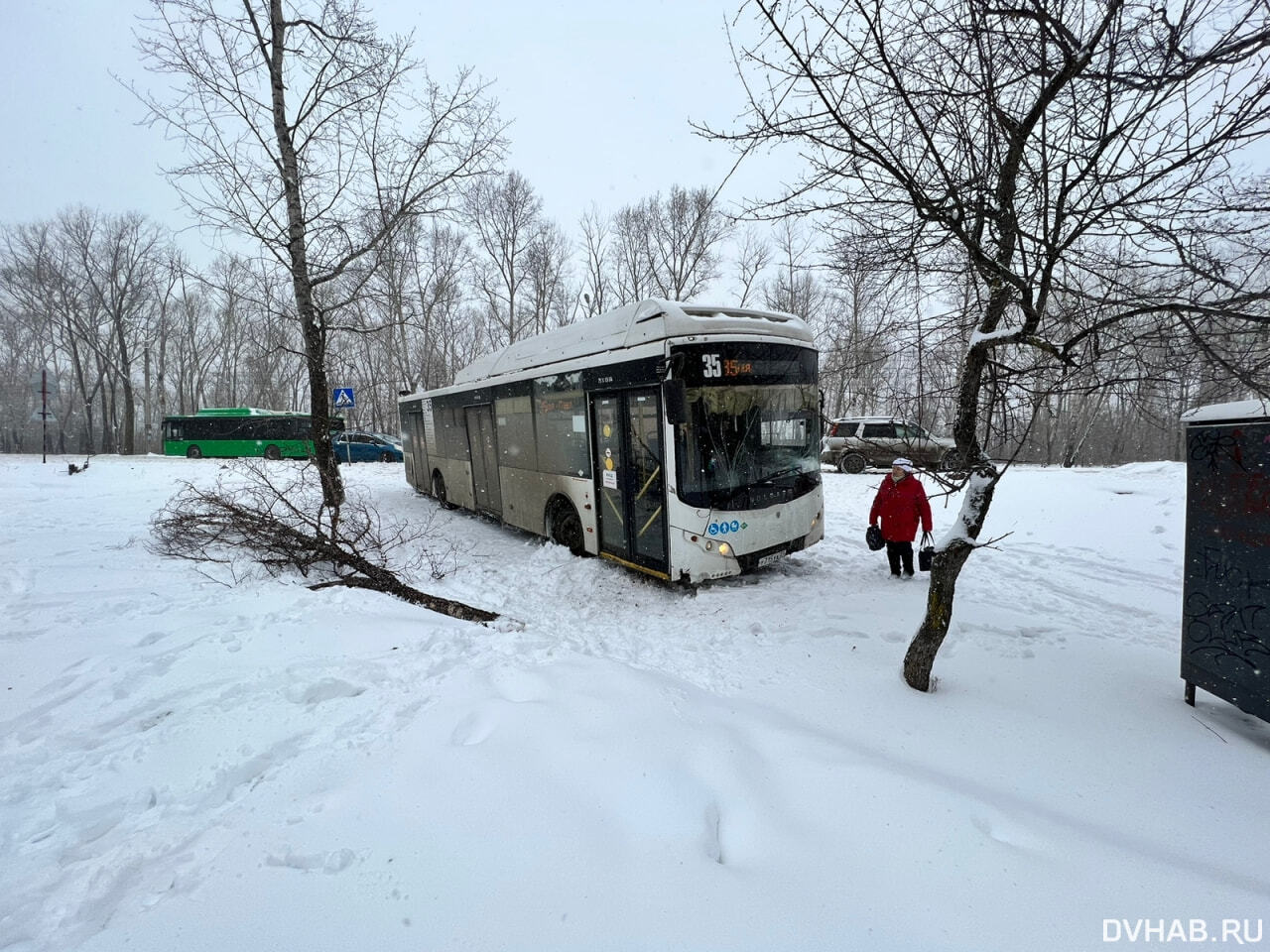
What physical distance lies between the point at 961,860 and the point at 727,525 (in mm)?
3860

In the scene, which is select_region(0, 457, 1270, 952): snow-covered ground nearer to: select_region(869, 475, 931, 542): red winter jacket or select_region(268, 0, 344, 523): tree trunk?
select_region(869, 475, 931, 542): red winter jacket

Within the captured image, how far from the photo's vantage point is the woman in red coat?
20.5 ft

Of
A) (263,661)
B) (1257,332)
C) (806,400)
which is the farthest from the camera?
(806,400)

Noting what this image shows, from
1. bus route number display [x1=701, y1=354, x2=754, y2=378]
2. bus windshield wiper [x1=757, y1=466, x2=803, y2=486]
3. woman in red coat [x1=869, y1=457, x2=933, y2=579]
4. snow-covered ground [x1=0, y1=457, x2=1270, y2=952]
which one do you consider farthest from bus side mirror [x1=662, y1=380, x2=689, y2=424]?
woman in red coat [x1=869, y1=457, x2=933, y2=579]

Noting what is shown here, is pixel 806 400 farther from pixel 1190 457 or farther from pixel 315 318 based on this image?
pixel 315 318

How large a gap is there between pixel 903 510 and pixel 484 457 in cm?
728

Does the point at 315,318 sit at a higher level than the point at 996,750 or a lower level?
higher

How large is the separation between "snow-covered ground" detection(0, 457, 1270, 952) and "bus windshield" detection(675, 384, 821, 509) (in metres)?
1.57

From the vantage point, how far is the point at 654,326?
5957mm

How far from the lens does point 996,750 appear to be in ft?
9.58

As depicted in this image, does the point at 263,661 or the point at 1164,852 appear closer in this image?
the point at 1164,852

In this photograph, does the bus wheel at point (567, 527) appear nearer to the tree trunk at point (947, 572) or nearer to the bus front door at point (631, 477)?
the bus front door at point (631, 477)

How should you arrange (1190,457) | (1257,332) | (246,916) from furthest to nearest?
(1190,457) → (1257,332) → (246,916)

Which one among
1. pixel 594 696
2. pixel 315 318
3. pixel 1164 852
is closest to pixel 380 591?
pixel 594 696
